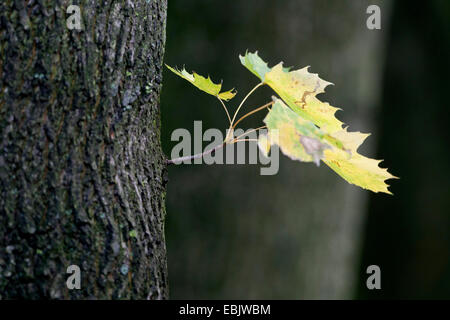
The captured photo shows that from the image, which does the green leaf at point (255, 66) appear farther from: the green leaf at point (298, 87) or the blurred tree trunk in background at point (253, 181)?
the blurred tree trunk in background at point (253, 181)

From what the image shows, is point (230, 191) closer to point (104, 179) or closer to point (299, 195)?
point (299, 195)

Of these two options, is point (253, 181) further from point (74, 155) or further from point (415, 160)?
point (415, 160)

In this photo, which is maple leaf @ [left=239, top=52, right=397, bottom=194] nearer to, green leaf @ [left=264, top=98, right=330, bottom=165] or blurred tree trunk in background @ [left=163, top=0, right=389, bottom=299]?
green leaf @ [left=264, top=98, right=330, bottom=165]

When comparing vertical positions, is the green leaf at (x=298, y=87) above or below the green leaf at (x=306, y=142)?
above

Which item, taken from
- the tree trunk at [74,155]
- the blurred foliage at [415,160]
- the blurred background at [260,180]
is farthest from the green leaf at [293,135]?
the blurred foliage at [415,160]

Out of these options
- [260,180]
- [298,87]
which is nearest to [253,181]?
[260,180]

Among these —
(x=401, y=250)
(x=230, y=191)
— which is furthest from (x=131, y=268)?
(x=401, y=250)

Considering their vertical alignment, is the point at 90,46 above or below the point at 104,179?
above
